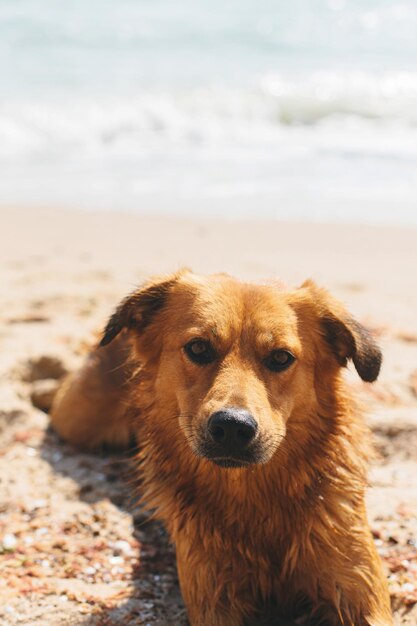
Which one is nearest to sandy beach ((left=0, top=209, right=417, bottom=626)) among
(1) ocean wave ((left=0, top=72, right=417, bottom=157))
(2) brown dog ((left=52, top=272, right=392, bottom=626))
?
(2) brown dog ((left=52, top=272, right=392, bottom=626))

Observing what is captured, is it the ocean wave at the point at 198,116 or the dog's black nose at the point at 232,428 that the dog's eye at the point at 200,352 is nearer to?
the dog's black nose at the point at 232,428

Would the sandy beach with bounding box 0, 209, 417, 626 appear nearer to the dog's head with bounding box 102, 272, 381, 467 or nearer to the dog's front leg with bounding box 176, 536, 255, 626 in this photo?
the dog's front leg with bounding box 176, 536, 255, 626

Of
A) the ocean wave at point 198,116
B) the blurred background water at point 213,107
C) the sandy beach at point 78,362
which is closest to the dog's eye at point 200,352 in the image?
the sandy beach at point 78,362

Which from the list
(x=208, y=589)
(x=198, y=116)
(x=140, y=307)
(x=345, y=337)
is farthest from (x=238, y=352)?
(x=198, y=116)

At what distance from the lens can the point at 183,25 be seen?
25.8 meters

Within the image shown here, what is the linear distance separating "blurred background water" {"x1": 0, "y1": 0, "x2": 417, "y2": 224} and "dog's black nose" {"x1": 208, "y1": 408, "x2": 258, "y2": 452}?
24.1ft

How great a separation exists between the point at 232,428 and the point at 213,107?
14835 millimetres

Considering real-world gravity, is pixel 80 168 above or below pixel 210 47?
below

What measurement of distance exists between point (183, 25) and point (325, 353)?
79.3 ft

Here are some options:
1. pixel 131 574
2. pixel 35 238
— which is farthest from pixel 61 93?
pixel 131 574

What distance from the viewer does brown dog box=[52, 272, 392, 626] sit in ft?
10.5

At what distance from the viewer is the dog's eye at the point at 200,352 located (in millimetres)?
3277

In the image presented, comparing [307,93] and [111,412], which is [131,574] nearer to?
[111,412]

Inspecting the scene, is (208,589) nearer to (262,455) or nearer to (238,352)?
(262,455)
